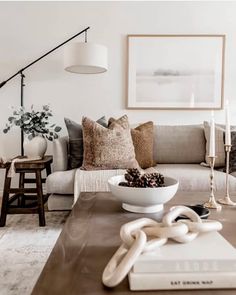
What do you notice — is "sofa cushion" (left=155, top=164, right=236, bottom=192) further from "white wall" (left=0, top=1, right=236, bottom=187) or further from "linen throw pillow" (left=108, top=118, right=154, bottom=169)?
"white wall" (left=0, top=1, right=236, bottom=187)

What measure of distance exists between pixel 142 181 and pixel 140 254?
0.61 meters

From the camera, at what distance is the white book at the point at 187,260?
2.50 ft

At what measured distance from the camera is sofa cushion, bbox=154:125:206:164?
3.18m

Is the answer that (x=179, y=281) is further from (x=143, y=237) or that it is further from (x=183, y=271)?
(x=143, y=237)

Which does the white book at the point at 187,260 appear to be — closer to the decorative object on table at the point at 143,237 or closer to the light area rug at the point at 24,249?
the decorative object on table at the point at 143,237

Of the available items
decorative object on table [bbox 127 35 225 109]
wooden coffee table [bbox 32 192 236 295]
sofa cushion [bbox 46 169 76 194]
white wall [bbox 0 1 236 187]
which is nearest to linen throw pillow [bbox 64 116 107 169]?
sofa cushion [bbox 46 169 76 194]

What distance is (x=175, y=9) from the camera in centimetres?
361

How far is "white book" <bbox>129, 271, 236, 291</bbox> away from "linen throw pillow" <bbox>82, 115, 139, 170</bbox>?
6.39ft

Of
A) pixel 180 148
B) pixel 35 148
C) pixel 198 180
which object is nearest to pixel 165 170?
pixel 198 180

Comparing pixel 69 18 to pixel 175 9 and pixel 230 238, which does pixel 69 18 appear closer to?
pixel 175 9

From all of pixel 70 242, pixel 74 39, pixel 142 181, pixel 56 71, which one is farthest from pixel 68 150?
pixel 70 242

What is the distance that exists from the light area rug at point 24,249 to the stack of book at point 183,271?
103 cm

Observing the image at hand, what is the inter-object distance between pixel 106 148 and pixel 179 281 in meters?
1.98

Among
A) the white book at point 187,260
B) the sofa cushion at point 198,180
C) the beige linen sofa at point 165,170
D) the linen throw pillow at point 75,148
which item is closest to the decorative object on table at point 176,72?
the beige linen sofa at point 165,170
